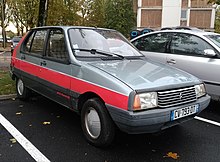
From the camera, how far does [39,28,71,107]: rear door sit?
3.94 metres

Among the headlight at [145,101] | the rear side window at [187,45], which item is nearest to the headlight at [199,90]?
the headlight at [145,101]

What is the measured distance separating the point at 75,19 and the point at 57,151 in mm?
28244

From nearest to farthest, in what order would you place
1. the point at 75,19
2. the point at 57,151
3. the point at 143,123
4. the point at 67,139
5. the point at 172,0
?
the point at 143,123, the point at 57,151, the point at 67,139, the point at 75,19, the point at 172,0

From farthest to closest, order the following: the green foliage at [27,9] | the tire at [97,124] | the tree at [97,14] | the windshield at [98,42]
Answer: the tree at [97,14] < the green foliage at [27,9] < the windshield at [98,42] < the tire at [97,124]

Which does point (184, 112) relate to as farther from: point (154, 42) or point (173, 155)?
point (154, 42)

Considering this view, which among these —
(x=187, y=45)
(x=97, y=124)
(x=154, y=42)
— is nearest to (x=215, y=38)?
(x=187, y=45)

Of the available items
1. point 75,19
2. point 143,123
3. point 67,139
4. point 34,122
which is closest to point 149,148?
point 143,123

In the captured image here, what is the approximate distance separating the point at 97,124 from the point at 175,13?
3483cm

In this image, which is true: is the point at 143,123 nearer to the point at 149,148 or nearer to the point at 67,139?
the point at 149,148

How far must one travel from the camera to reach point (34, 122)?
4406mm

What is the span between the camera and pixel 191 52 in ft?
17.7

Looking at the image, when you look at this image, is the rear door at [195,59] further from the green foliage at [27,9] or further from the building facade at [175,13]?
the building facade at [175,13]

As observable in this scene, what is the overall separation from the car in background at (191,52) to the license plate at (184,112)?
5.56 feet

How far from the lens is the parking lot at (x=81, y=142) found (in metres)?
3.27
